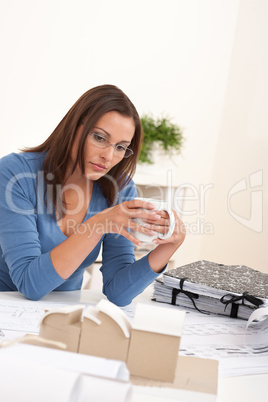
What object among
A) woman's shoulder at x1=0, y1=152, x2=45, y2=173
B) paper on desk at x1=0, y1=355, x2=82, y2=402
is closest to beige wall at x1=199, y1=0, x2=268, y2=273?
woman's shoulder at x1=0, y1=152, x2=45, y2=173

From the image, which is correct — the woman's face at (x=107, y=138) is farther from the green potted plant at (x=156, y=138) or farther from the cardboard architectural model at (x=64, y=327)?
the green potted plant at (x=156, y=138)

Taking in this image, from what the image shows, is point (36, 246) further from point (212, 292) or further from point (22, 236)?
point (212, 292)

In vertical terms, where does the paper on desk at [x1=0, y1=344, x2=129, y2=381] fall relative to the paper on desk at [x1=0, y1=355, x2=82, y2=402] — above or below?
above

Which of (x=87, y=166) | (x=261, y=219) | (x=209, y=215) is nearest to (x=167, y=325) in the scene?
(x=87, y=166)

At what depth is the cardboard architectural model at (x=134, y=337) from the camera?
634 millimetres

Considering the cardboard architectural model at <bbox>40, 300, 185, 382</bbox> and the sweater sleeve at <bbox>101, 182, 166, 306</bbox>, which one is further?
the sweater sleeve at <bbox>101, 182, 166, 306</bbox>

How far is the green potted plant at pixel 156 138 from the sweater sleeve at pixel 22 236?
1764 millimetres

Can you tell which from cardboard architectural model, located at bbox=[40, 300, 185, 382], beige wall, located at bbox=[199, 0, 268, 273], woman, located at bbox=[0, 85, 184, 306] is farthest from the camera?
beige wall, located at bbox=[199, 0, 268, 273]

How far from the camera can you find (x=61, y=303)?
124 cm

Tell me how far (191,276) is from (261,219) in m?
2.31

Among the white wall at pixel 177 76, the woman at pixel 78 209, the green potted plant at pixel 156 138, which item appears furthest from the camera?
the green potted plant at pixel 156 138

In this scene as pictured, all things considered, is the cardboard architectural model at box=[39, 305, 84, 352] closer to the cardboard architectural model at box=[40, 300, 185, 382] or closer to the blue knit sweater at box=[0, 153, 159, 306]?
the cardboard architectural model at box=[40, 300, 185, 382]

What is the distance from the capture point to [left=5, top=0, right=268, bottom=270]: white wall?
3.00 meters

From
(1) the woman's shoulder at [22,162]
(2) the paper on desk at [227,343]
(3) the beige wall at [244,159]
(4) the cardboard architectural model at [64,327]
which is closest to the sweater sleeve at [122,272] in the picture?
(2) the paper on desk at [227,343]
